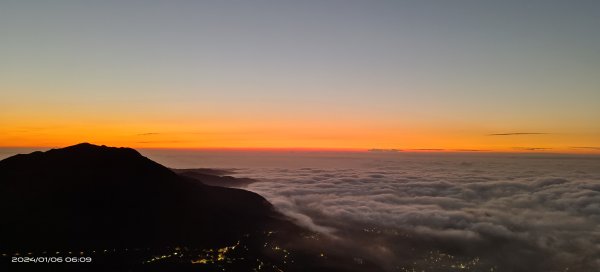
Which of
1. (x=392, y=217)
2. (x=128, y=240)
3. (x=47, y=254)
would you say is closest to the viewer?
(x=47, y=254)

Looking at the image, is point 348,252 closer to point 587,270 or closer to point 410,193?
point 587,270

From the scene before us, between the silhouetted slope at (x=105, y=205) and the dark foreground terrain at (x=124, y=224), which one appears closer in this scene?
the dark foreground terrain at (x=124, y=224)

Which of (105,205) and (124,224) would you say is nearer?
(124,224)

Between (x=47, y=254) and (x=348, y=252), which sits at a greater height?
(x=47, y=254)

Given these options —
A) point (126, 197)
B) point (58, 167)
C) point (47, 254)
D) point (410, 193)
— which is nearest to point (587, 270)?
point (410, 193)

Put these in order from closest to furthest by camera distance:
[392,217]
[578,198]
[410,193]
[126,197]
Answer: [126,197] → [392,217] → [578,198] → [410,193]
